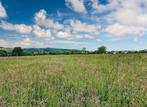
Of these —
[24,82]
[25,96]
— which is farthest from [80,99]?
[24,82]

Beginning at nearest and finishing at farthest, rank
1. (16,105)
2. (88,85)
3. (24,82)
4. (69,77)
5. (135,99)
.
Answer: (16,105), (135,99), (88,85), (24,82), (69,77)

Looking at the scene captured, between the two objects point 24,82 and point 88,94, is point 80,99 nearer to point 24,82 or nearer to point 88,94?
point 88,94

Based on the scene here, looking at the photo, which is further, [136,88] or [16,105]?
[136,88]

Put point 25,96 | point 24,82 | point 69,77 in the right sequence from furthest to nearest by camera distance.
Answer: point 69,77
point 24,82
point 25,96

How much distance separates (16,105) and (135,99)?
95.3 inches

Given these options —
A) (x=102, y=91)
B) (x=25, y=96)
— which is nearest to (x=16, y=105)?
(x=25, y=96)

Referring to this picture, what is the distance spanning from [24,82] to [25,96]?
1899 millimetres

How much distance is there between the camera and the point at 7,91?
632 cm

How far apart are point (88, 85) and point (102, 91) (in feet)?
2.28

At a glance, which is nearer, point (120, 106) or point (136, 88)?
point (120, 106)

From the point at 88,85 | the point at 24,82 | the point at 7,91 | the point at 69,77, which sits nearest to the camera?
the point at 7,91

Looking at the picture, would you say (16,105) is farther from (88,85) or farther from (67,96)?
(88,85)

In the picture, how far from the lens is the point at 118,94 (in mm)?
5910

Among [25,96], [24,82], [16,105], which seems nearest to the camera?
[16,105]
